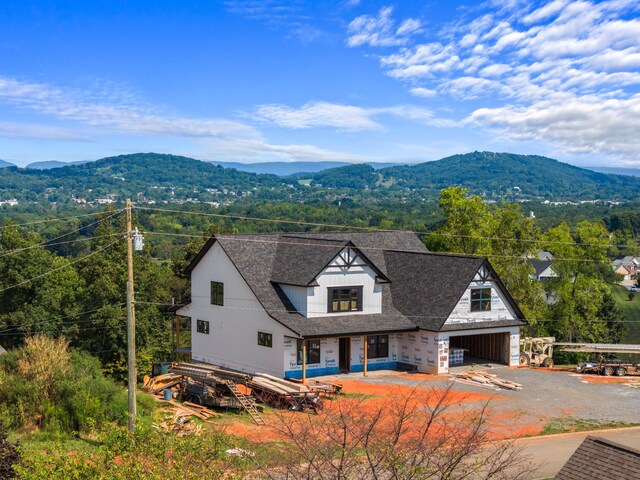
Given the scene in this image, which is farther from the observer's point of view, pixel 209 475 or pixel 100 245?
pixel 100 245

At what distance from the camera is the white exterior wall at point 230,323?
127 ft

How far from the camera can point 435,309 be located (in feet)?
135

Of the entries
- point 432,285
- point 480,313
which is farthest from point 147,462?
point 480,313

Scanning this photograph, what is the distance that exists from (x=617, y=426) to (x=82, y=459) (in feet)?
74.5

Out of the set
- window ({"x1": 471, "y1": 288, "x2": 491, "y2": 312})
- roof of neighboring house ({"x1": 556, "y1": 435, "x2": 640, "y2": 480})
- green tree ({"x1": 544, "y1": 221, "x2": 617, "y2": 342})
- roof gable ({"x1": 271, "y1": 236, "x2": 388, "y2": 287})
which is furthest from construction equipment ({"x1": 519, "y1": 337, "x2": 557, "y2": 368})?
roof of neighboring house ({"x1": 556, "y1": 435, "x2": 640, "y2": 480})

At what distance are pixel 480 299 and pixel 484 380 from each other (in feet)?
18.0

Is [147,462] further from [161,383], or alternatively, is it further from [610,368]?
[610,368]

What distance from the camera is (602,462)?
15.6 m

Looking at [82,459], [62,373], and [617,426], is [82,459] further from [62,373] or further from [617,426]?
[617,426]

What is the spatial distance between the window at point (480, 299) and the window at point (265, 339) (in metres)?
11.5

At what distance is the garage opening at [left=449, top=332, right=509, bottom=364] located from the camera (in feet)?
145

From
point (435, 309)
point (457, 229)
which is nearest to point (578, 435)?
point (435, 309)

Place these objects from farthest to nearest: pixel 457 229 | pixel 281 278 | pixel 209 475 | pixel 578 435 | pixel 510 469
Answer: pixel 457 229 < pixel 281 278 < pixel 578 435 < pixel 510 469 < pixel 209 475

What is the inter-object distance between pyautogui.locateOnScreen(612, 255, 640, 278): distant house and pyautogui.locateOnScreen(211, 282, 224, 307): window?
14685 centimetres
